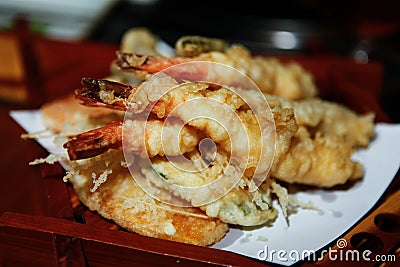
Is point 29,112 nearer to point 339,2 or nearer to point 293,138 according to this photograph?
point 293,138

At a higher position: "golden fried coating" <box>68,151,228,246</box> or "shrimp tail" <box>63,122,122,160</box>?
"shrimp tail" <box>63,122,122,160</box>

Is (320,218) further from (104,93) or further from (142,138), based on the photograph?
(104,93)

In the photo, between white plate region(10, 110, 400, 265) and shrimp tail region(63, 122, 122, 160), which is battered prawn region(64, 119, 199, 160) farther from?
white plate region(10, 110, 400, 265)

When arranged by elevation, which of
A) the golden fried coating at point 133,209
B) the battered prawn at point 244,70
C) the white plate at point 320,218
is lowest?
the white plate at point 320,218

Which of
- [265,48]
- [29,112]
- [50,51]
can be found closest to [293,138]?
[29,112]

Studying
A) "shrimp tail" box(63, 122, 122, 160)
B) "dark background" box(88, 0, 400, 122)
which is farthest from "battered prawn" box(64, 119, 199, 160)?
"dark background" box(88, 0, 400, 122)

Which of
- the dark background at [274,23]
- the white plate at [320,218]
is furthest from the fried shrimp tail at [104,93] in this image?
the dark background at [274,23]

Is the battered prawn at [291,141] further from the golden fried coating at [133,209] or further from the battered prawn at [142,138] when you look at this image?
the golden fried coating at [133,209]
